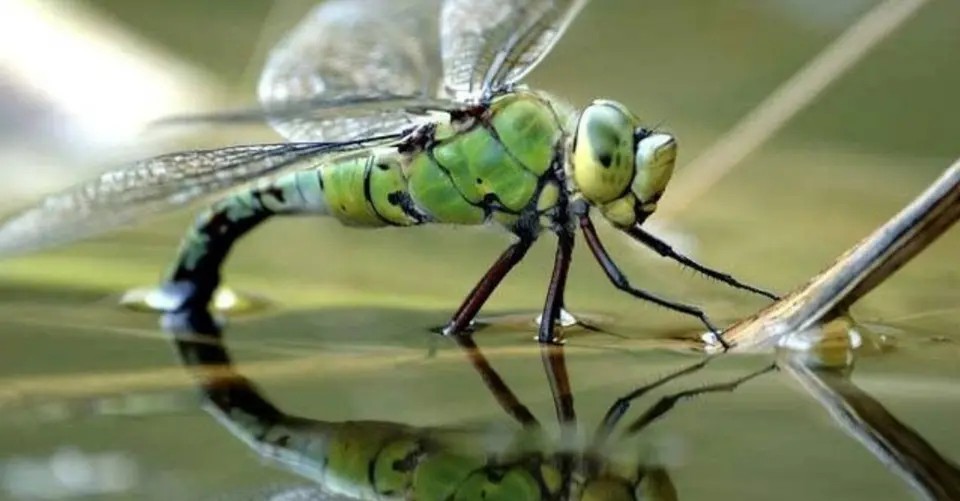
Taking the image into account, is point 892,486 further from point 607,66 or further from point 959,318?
point 607,66

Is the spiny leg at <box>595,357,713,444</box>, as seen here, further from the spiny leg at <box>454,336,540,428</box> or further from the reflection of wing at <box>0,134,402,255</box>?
the reflection of wing at <box>0,134,402,255</box>

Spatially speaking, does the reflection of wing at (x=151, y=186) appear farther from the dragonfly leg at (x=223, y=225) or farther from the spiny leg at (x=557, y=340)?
the spiny leg at (x=557, y=340)

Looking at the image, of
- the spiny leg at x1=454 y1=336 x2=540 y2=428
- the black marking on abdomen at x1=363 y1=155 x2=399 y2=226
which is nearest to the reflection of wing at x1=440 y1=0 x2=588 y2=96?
the black marking on abdomen at x1=363 y1=155 x2=399 y2=226

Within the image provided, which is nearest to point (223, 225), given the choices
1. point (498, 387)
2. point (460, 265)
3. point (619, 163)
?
point (460, 265)

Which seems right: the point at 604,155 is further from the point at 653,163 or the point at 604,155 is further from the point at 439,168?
the point at 439,168

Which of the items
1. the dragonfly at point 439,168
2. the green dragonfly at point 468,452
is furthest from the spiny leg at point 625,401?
the dragonfly at point 439,168
